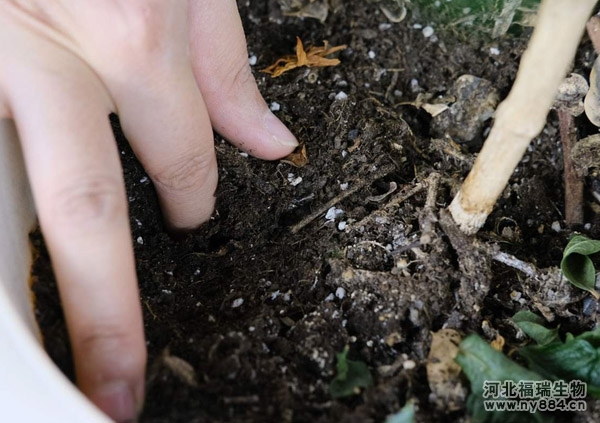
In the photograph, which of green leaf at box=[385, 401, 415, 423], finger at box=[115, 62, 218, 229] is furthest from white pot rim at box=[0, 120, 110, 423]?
green leaf at box=[385, 401, 415, 423]

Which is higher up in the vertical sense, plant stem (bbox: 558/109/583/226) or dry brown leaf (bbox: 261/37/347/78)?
dry brown leaf (bbox: 261/37/347/78)

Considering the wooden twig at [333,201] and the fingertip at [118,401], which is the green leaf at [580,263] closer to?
the wooden twig at [333,201]

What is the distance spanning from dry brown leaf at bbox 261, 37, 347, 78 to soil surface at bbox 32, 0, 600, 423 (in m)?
0.02

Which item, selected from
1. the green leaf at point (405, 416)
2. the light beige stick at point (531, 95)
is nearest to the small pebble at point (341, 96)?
the light beige stick at point (531, 95)

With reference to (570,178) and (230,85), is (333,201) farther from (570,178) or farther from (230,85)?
(570,178)

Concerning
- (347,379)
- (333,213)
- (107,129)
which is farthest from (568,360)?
(107,129)

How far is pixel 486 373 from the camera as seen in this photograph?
2.46 feet

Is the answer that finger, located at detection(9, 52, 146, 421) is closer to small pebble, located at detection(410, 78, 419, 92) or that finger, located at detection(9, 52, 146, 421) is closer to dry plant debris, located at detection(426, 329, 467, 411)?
dry plant debris, located at detection(426, 329, 467, 411)

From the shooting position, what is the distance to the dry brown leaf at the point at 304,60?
3.94 ft

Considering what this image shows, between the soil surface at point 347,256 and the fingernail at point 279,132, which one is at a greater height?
the fingernail at point 279,132

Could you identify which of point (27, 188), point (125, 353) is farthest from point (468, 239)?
point (27, 188)

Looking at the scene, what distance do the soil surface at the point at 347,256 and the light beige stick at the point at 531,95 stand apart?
0.11 metres

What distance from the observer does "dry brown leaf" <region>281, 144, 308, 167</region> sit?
3.50 ft

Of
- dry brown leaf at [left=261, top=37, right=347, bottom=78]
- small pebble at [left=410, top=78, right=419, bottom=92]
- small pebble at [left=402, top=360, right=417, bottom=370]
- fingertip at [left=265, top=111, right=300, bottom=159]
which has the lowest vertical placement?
small pebble at [left=402, top=360, right=417, bottom=370]
